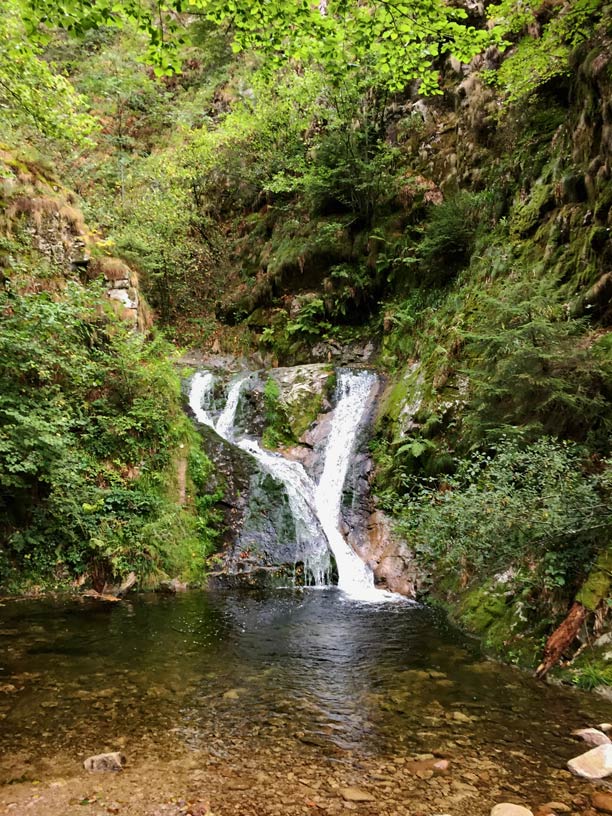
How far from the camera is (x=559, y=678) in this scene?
4777mm

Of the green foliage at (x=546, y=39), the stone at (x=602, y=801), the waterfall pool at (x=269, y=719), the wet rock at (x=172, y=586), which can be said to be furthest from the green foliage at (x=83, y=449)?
the green foliage at (x=546, y=39)

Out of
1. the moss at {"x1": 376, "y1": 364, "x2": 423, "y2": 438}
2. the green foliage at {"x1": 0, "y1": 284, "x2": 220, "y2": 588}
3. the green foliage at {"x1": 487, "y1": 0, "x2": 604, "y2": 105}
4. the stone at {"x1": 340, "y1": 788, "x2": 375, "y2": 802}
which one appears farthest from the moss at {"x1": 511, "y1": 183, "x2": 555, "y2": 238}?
the stone at {"x1": 340, "y1": 788, "x2": 375, "y2": 802}

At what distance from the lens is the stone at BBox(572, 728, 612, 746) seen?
142 inches

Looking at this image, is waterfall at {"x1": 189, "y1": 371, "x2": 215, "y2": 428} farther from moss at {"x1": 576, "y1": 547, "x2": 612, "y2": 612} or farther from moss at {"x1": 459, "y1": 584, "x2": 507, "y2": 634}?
moss at {"x1": 576, "y1": 547, "x2": 612, "y2": 612}

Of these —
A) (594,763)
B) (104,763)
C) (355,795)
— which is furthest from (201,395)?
(594,763)

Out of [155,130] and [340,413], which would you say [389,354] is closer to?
[340,413]

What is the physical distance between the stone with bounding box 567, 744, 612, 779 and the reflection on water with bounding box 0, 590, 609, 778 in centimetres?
15

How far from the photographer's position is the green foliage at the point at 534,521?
4.83 metres

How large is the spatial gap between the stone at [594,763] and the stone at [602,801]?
0.56 ft

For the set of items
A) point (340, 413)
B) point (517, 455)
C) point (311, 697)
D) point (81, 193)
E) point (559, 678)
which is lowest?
point (311, 697)

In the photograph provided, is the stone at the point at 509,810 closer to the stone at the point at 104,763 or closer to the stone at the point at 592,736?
the stone at the point at 592,736

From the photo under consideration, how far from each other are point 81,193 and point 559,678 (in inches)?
818

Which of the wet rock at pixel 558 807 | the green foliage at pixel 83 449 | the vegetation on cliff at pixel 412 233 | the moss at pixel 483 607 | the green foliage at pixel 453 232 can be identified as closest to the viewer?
the wet rock at pixel 558 807

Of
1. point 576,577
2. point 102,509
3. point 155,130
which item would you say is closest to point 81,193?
point 155,130
